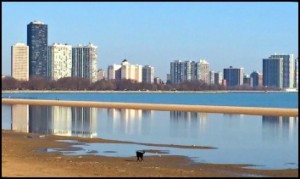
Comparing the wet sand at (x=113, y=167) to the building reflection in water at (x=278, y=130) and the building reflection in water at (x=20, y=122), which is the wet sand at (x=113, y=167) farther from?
the building reflection in water at (x=20, y=122)

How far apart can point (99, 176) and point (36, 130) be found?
1987cm

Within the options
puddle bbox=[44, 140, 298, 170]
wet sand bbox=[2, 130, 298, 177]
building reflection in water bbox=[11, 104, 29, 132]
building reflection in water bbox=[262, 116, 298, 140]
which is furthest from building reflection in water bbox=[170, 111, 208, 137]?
wet sand bbox=[2, 130, 298, 177]

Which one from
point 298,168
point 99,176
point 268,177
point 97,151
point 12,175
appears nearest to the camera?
point 12,175

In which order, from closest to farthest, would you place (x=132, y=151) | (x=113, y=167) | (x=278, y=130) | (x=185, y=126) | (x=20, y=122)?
(x=113, y=167)
(x=132, y=151)
(x=278, y=130)
(x=185, y=126)
(x=20, y=122)

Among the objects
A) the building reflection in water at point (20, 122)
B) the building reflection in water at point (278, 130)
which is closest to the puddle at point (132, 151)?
the building reflection in water at point (278, 130)

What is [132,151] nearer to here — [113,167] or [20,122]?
[113,167]

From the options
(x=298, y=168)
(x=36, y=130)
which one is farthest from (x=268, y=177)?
(x=36, y=130)

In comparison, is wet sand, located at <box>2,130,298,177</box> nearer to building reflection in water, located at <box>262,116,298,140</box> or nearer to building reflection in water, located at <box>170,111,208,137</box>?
building reflection in water, located at <box>262,116,298,140</box>

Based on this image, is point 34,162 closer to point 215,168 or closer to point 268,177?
point 215,168

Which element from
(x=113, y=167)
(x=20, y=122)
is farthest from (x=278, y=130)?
(x=113, y=167)

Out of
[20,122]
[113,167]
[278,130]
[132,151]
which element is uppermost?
[113,167]

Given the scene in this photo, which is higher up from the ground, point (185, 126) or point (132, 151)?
point (132, 151)

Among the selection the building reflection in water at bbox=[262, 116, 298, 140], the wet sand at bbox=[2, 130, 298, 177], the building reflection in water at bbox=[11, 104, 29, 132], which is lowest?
the building reflection in water at bbox=[11, 104, 29, 132]

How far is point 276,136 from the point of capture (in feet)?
90.7
